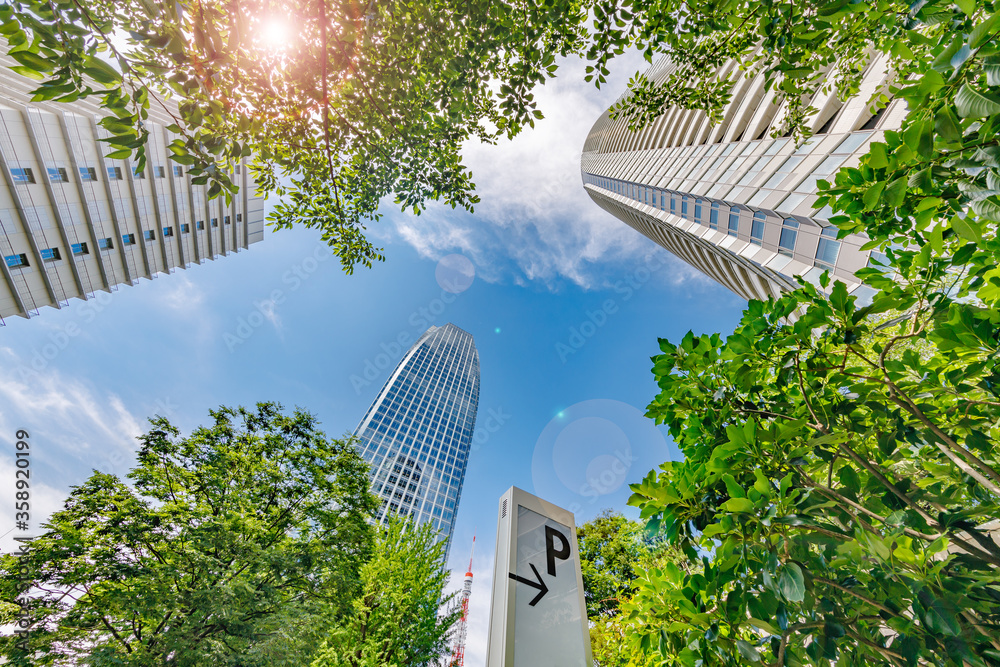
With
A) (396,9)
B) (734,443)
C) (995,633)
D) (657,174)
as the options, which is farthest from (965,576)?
(657,174)

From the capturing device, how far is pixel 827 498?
1933 mm

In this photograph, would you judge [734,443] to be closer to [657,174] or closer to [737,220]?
[737,220]

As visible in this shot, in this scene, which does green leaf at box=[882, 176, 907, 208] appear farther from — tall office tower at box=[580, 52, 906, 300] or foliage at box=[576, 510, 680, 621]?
foliage at box=[576, 510, 680, 621]

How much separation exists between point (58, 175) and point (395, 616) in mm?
29944

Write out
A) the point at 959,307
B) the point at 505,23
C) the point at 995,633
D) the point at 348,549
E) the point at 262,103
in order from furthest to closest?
the point at 348,549 < the point at 262,103 < the point at 505,23 < the point at 959,307 < the point at 995,633

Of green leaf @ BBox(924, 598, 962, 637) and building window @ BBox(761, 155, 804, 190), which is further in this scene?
building window @ BBox(761, 155, 804, 190)

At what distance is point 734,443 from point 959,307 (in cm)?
140

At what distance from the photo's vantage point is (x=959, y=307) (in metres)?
1.77

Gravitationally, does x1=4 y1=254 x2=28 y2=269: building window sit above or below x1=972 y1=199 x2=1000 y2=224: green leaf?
above

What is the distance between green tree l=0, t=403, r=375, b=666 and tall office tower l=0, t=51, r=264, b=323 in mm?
9877

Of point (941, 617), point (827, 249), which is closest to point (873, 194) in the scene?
point (941, 617)

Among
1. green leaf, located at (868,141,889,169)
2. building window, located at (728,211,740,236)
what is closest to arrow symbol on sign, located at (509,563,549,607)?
green leaf, located at (868,141,889,169)

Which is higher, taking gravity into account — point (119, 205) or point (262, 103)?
point (119, 205)

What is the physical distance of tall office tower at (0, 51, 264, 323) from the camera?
683 inches
